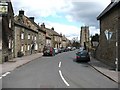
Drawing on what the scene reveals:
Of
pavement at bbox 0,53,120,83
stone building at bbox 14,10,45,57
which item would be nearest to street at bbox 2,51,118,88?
pavement at bbox 0,53,120,83

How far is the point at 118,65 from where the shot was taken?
22.7 metres

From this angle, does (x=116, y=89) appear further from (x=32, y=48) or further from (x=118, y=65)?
(x=32, y=48)

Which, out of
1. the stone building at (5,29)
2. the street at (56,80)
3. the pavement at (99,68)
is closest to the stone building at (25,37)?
the stone building at (5,29)

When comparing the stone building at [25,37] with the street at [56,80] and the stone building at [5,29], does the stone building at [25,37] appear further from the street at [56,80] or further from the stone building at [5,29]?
the street at [56,80]

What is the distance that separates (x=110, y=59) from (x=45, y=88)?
15484 millimetres

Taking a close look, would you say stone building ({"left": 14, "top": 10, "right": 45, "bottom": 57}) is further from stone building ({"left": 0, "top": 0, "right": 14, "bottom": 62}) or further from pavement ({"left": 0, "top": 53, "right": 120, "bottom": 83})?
pavement ({"left": 0, "top": 53, "right": 120, "bottom": 83})

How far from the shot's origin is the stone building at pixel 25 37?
146 feet

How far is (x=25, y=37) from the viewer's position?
50812 millimetres

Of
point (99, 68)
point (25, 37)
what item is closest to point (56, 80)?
point (99, 68)

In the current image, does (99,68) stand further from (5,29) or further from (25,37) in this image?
(25,37)

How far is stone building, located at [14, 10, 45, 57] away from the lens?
44.6 meters

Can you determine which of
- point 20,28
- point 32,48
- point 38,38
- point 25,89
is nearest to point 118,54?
point 25,89

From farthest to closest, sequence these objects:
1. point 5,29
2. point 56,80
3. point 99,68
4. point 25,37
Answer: point 25,37, point 5,29, point 99,68, point 56,80

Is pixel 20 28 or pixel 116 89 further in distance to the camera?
pixel 20 28
